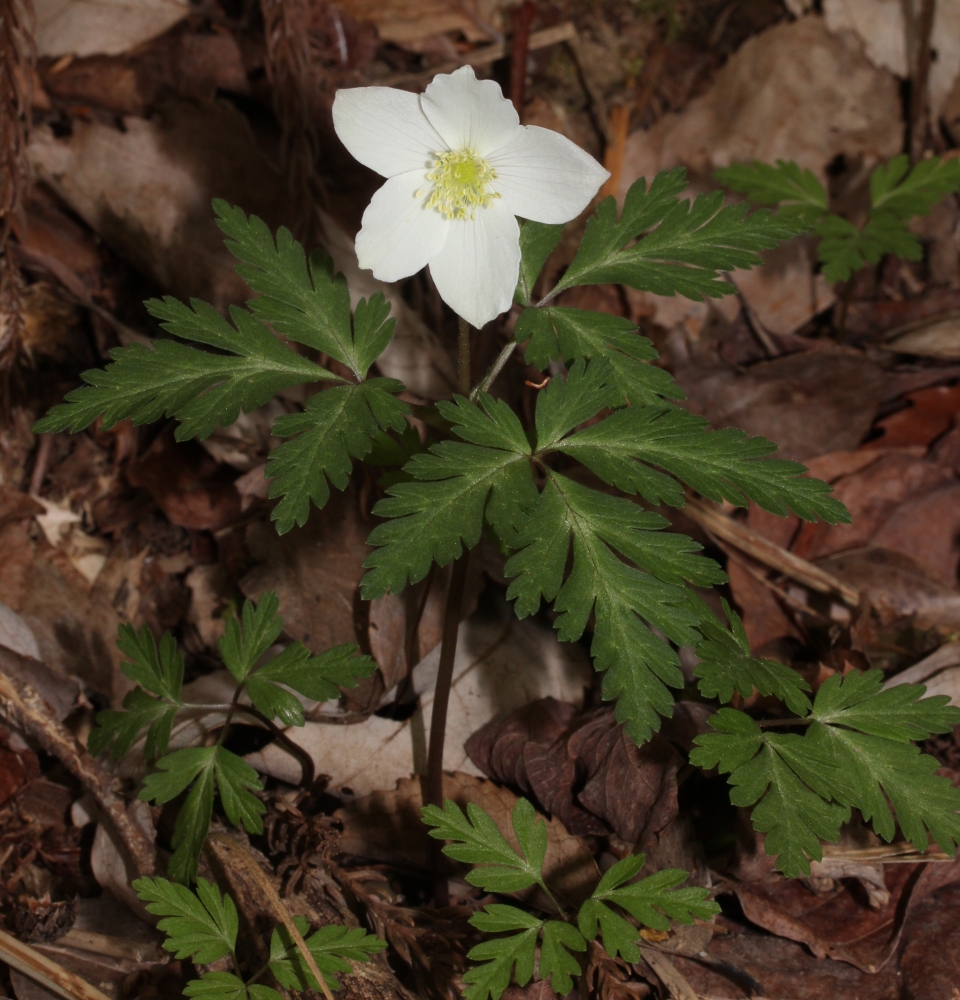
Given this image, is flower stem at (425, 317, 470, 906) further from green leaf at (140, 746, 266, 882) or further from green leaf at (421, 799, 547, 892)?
green leaf at (140, 746, 266, 882)

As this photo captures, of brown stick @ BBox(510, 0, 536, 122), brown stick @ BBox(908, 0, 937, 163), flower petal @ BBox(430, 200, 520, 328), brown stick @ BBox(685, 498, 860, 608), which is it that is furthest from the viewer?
brown stick @ BBox(908, 0, 937, 163)

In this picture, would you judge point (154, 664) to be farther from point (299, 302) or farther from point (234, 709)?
point (299, 302)

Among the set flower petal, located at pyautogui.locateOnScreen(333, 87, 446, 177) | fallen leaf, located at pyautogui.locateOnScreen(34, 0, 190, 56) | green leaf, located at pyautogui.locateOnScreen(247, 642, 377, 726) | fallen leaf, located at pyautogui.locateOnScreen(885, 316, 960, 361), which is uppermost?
fallen leaf, located at pyautogui.locateOnScreen(34, 0, 190, 56)

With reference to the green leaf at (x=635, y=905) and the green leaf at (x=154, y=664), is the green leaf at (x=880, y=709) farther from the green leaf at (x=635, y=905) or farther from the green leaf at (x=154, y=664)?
the green leaf at (x=154, y=664)

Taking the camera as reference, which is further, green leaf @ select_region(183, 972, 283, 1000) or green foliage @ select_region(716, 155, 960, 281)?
green foliage @ select_region(716, 155, 960, 281)

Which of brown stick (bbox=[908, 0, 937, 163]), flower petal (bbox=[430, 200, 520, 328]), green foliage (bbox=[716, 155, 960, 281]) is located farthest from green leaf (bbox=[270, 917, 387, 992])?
brown stick (bbox=[908, 0, 937, 163])

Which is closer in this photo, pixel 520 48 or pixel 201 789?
pixel 201 789

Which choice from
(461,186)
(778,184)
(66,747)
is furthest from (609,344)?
(778,184)
